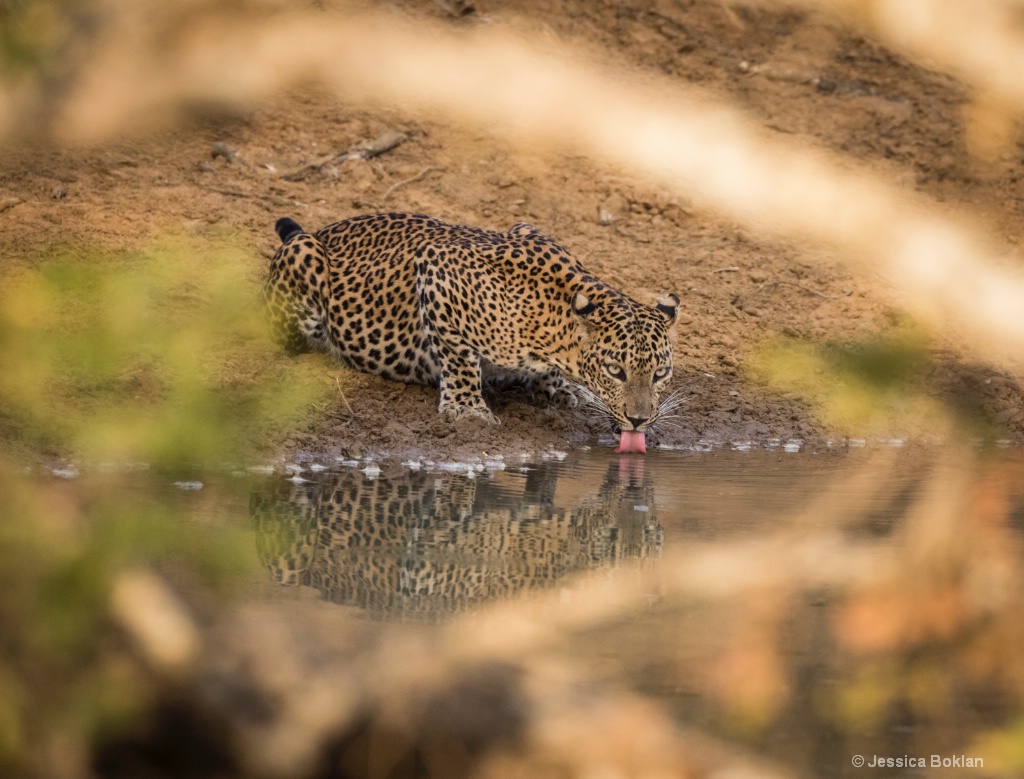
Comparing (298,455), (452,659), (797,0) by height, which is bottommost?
(298,455)

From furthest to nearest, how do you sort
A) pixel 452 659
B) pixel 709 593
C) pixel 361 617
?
pixel 709 593
pixel 361 617
pixel 452 659

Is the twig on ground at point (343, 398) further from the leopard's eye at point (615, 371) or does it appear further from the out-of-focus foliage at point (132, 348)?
the out-of-focus foliage at point (132, 348)

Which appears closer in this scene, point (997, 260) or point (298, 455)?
point (298, 455)

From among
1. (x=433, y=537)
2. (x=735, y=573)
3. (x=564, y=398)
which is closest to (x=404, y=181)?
(x=564, y=398)

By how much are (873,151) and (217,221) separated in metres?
7.26

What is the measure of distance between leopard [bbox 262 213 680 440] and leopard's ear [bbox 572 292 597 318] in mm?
11

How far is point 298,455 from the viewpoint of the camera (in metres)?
9.58

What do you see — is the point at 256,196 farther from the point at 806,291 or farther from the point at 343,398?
the point at 806,291

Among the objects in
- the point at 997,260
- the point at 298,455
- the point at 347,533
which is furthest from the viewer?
the point at 997,260

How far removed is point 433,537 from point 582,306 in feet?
11.0

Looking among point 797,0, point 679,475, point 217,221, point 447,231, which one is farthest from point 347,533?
point 797,0

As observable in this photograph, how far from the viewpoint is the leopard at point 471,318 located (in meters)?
10.4

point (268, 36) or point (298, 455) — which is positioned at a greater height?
point (268, 36)

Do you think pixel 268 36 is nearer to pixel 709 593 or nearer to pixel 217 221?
pixel 217 221
